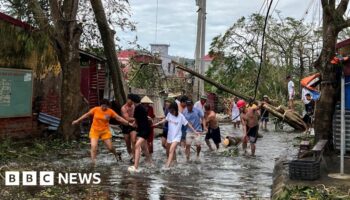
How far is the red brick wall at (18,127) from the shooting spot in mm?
15438

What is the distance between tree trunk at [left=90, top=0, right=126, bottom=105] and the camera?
17766 millimetres

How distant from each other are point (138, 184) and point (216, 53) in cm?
3092

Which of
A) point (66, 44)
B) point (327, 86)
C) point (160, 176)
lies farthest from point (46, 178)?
point (66, 44)

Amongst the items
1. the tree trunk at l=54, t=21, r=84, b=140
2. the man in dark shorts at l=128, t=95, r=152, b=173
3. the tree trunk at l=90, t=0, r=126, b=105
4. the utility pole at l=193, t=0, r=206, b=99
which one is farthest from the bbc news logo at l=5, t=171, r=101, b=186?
the utility pole at l=193, t=0, r=206, b=99

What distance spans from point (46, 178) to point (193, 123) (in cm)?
498

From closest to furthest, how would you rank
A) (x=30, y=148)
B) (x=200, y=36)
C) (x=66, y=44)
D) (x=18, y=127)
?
(x=30, y=148) → (x=66, y=44) → (x=18, y=127) → (x=200, y=36)

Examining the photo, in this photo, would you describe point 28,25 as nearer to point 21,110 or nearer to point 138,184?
point 21,110

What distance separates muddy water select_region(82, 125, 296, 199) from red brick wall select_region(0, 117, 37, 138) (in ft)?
10.5

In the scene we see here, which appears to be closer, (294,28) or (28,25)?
(28,25)

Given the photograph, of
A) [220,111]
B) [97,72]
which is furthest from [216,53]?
[97,72]

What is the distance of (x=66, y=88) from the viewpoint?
16344mm

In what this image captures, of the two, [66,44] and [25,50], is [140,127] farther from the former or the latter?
[25,50]

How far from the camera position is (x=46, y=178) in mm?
9727

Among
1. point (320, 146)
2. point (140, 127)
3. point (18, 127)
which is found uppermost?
point (140, 127)
